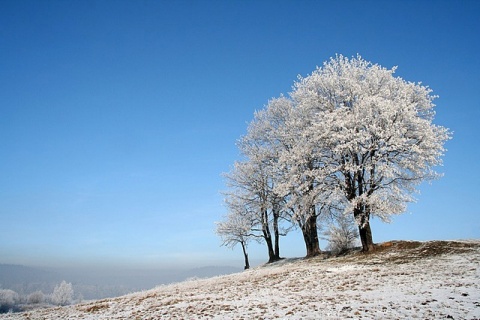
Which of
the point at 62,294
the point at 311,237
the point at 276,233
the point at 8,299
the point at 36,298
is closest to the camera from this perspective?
the point at 311,237

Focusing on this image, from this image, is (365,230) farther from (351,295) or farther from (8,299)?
(8,299)

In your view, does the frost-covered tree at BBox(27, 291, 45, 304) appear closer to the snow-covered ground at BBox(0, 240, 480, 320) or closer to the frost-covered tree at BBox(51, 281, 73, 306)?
the frost-covered tree at BBox(51, 281, 73, 306)

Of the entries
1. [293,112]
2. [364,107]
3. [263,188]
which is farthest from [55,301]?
[364,107]

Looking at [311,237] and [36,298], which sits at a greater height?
[311,237]

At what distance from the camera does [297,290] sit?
16.2 meters

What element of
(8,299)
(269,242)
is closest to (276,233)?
(269,242)

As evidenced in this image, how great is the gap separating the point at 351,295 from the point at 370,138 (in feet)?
49.0

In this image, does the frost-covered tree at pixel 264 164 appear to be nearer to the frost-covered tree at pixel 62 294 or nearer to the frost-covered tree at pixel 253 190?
the frost-covered tree at pixel 253 190

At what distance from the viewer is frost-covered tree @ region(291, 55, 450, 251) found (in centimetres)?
2448

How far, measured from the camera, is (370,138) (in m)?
25.5

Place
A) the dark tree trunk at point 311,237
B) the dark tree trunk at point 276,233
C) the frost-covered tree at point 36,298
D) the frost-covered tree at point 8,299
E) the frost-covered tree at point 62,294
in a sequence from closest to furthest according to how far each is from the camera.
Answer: the dark tree trunk at point 311,237 < the dark tree trunk at point 276,233 < the frost-covered tree at point 8,299 < the frost-covered tree at point 62,294 < the frost-covered tree at point 36,298

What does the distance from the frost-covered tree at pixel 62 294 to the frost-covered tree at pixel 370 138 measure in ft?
335

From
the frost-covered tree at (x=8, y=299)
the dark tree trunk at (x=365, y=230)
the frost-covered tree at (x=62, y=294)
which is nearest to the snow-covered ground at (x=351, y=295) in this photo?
the dark tree trunk at (x=365, y=230)

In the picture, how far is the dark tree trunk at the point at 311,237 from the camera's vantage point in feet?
105
